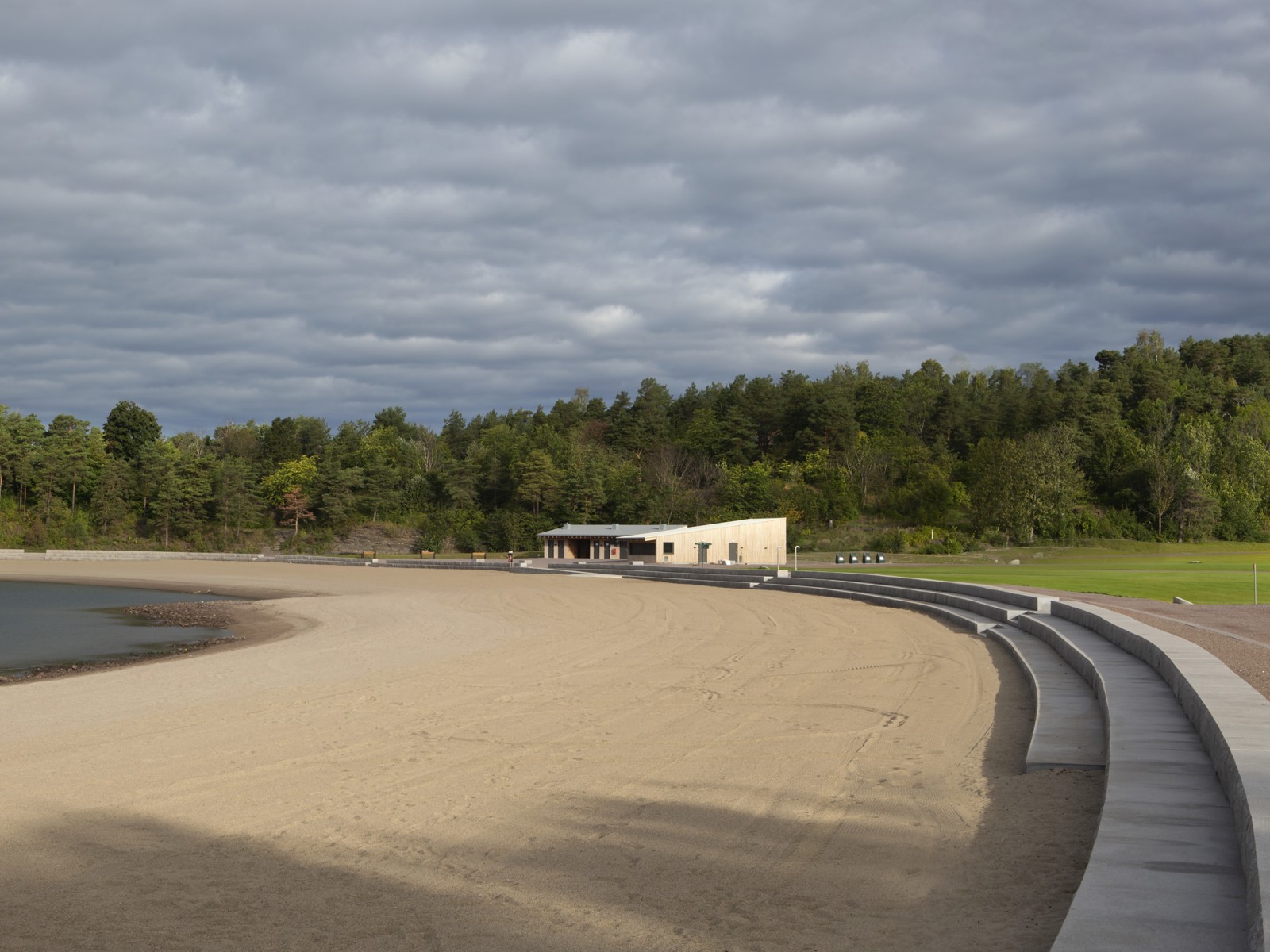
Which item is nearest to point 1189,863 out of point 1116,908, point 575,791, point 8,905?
point 1116,908

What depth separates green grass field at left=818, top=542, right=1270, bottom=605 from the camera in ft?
86.0

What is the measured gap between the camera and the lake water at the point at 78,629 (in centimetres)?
2256

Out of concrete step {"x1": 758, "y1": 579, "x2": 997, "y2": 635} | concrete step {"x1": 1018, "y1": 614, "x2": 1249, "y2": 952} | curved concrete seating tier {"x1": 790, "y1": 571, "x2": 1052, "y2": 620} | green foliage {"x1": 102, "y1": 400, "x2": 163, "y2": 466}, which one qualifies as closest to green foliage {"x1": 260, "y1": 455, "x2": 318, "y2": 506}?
green foliage {"x1": 102, "y1": 400, "x2": 163, "y2": 466}

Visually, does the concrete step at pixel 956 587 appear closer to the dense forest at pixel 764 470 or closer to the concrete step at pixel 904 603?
the concrete step at pixel 904 603

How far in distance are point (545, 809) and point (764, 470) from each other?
78055 millimetres

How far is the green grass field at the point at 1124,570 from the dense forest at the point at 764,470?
675 centimetres

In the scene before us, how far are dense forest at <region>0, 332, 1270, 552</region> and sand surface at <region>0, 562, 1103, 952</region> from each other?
51.4m

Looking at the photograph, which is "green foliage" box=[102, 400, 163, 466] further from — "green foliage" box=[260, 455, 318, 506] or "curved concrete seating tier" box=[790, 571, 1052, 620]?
"curved concrete seating tier" box=[790, 571, 1052, 620]

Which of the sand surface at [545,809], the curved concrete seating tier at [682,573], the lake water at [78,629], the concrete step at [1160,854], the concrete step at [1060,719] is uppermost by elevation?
the concrete step at [1160,854]

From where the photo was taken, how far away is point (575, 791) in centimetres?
835

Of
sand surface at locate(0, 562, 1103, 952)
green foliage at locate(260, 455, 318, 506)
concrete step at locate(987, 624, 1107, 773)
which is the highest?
green foliage at locate(260, 455, 318, 506)

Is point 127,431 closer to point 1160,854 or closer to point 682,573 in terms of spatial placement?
point 682,573

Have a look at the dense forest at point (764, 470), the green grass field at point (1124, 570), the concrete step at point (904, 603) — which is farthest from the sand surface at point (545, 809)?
the dense forest at point (764, 470)

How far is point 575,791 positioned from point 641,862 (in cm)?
195
